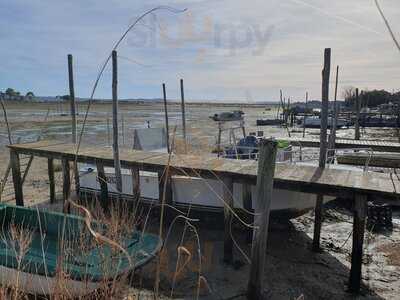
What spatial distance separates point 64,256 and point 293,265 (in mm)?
4496

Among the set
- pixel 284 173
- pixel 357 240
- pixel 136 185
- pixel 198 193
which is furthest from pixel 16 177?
pixel 357 240

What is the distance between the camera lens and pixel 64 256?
381 centimetres

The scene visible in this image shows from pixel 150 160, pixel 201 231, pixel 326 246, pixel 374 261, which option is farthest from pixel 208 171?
pixel 374 261

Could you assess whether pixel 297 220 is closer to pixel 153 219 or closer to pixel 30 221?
pixel 153 219

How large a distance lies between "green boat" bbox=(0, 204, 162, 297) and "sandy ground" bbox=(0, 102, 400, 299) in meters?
0.61

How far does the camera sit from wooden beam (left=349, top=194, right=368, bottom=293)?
18.2 feet

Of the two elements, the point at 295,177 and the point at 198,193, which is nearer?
the point at 295,177

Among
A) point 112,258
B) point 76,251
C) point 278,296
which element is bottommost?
point 278,296

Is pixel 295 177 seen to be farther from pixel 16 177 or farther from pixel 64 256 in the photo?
pixel 16 177

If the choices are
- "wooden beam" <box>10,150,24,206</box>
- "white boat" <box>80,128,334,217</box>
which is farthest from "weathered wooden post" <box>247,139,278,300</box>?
"wooden beam" <box>10,150,24,206</box>

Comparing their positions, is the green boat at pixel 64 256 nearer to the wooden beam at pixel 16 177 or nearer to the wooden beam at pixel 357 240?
the wooden beam at pixel 357 240

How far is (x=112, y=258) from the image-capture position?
3178 mm

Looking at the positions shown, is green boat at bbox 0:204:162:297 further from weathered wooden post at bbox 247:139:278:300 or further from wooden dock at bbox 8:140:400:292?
weathered wooden post at bbox 247:139:278:300

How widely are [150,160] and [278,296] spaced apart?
370 centimetres
